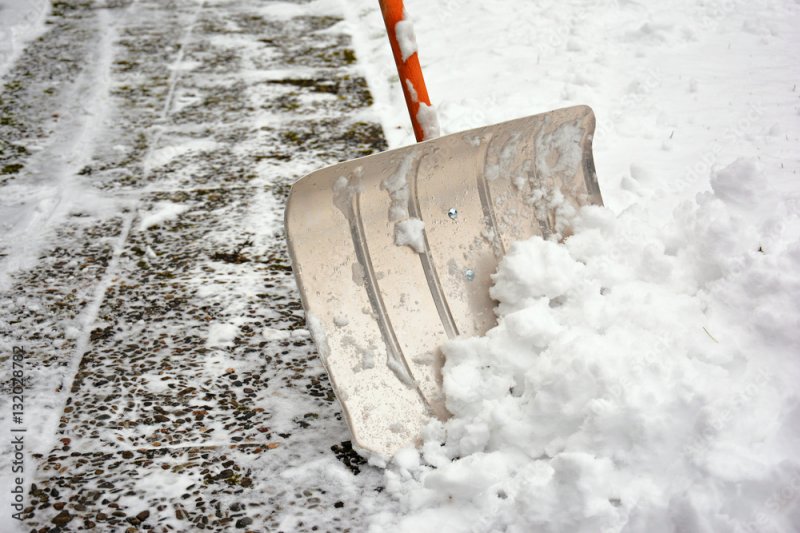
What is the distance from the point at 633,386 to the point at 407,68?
107 centimetres

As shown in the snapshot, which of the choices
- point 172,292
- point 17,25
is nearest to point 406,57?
point 172,292

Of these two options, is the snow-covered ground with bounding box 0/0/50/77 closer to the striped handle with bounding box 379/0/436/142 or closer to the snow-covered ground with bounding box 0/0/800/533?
the snow-covered ground with bounding box 0/0/800/533

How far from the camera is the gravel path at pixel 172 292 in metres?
1.70

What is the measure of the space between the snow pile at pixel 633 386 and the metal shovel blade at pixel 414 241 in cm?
8

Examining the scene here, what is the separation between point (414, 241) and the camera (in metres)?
1.93

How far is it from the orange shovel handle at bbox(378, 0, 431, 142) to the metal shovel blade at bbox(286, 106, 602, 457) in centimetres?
18

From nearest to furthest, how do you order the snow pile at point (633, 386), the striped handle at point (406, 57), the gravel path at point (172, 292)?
1. the snow pile at point (633, 386)
2. the gravel path at point (172, 292)
3. the striped handle at point (406, 57)

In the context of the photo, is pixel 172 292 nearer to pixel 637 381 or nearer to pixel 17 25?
pixel 637 381

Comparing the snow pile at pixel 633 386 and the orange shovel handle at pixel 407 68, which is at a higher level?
the orange shovel handle at pixel 407 68

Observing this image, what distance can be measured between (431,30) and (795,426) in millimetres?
4275

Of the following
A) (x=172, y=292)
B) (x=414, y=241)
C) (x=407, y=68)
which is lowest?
(x=172, y=292)

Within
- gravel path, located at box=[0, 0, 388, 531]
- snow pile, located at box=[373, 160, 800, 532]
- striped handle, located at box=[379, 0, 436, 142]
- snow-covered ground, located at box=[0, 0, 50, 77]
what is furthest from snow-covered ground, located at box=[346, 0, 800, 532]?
snow-covered ground, located at box=[0, 0, 50, 77]

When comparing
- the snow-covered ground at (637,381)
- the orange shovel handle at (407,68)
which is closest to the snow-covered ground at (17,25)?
the orange shovel handle at (407,68)

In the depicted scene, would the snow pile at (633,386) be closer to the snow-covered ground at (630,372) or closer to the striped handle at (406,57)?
the snow-covered ground at (630,372)
